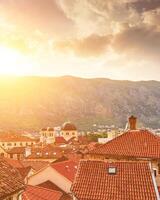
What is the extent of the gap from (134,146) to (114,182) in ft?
36.0

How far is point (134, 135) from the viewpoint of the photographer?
40.9m

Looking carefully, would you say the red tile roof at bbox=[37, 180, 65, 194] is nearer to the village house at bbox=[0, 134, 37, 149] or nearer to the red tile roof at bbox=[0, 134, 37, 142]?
the village house at bbox=[0, 134, 37, 149]

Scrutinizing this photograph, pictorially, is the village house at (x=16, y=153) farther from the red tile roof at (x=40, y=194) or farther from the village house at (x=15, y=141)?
the red tile roof at (x=40, y=194)

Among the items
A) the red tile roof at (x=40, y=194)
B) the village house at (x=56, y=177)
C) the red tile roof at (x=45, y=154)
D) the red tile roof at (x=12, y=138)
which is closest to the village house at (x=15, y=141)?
the red tile roof at (x=12, y=138)

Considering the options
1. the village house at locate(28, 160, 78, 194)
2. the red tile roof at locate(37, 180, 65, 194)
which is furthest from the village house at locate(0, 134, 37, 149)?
the red tile roof at locate(37, 180, 65, 194)

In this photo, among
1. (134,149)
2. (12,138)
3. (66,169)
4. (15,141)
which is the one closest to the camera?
(134,149)

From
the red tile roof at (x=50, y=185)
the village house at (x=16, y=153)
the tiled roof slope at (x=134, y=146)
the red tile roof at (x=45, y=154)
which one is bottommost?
the village house at (x=16, y=153)

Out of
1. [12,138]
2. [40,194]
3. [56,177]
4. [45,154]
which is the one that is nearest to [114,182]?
[40,194]

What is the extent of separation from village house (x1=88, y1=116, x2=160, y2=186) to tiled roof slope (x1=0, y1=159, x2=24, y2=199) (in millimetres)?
16836

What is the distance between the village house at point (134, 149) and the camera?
36597 millimetres

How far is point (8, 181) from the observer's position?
2062 centimetres

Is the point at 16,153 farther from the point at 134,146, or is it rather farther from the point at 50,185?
the point at 134,146

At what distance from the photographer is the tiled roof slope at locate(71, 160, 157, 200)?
26.8 m

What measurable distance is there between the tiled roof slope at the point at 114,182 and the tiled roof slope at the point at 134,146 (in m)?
7.53
